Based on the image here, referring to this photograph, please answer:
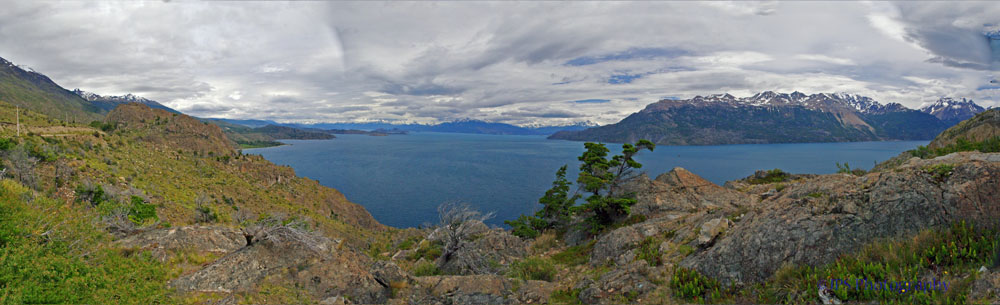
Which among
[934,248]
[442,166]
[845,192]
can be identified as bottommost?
[442,166]

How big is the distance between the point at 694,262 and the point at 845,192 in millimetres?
3988

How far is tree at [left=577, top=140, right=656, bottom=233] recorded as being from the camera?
22.3 metres

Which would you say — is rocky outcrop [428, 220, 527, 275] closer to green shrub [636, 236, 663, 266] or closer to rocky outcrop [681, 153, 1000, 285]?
green shrub [636, 236, 663, 266]

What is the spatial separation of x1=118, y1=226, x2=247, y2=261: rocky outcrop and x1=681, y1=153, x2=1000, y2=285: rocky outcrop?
43.6 feet

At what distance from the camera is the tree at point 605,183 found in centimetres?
2227

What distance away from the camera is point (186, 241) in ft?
32.8

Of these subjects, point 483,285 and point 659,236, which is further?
point 659,236

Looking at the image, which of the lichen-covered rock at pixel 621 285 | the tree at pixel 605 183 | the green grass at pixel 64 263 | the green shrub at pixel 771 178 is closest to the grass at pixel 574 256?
the tree at pixel 605 183

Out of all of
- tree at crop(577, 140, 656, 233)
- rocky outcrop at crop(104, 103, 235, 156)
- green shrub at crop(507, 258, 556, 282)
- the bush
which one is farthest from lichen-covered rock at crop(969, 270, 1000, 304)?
rocky outcrop at crop(104, 103, 235, 156)

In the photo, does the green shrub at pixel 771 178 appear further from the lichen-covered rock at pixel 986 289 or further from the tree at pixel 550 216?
the lichen-covered rock at pixel 986 289

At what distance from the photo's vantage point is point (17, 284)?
6.55m

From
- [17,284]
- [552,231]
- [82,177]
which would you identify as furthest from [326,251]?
[82,177]

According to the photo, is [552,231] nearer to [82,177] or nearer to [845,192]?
[845,192]

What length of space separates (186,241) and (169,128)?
75693 millimetres
